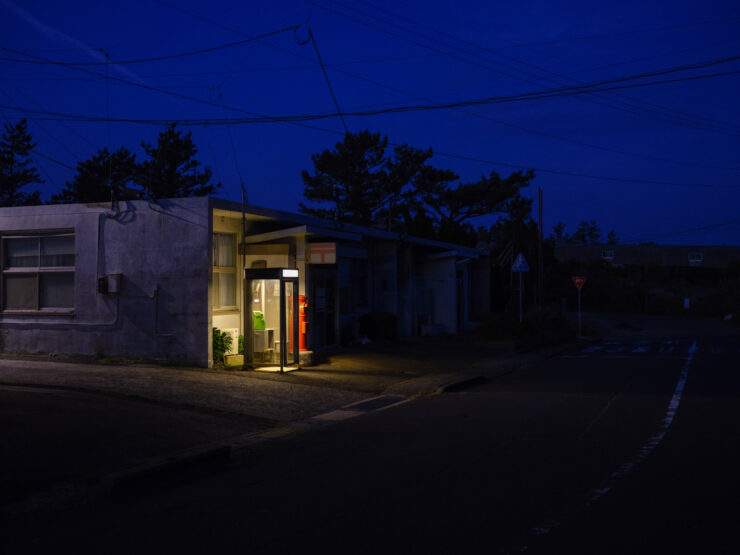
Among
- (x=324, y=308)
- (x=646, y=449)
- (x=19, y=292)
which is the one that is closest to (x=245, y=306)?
(x=324, y=308)

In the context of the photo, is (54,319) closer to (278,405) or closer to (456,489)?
(278,405)

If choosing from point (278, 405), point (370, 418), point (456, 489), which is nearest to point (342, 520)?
point (456, 489)

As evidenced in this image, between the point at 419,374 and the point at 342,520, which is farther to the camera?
the point at 419,374

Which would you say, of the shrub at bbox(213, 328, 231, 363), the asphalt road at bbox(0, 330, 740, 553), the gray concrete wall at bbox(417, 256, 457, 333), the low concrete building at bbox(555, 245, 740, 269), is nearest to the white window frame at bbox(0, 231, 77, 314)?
the shrub at bbox(213, 328, 231, 363)

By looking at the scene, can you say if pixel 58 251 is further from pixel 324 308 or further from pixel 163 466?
pixel 163 466

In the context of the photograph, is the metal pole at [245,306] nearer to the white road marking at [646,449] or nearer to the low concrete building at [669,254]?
the white road marking at [646,449]

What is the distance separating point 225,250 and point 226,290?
1.02 metres

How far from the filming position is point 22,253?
17.7m

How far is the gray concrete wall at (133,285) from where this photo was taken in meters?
15.8

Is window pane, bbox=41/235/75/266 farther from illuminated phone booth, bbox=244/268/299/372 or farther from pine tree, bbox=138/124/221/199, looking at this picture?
pine tree, bbox=138/124/221/199

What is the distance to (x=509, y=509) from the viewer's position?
237 inches

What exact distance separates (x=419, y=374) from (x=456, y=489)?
10277 mm

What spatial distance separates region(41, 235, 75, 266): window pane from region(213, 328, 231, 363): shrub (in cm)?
422

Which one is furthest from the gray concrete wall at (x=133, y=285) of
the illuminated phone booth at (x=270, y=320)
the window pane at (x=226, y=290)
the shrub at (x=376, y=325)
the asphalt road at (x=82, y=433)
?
the shrub at (x=376, y=325)
